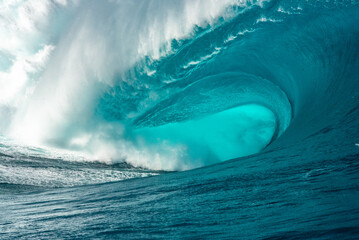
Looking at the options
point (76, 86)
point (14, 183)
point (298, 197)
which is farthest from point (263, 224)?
point (76, 86)

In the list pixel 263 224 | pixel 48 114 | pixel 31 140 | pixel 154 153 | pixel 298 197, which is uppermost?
pixel 48 114

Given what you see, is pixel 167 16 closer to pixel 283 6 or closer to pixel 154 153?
pixel 283 6

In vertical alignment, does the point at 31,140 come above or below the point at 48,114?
below

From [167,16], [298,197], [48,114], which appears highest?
[167,16]

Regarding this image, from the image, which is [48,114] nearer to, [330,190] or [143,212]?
[143,212]

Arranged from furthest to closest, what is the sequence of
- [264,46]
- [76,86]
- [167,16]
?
[76,86], [167,16], [264,46]

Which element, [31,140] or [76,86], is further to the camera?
[31,140]

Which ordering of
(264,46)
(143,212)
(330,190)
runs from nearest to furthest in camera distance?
(330,190) < (143,212) < (264,46)

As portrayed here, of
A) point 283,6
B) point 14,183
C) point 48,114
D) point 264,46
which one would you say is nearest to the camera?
point 14,183

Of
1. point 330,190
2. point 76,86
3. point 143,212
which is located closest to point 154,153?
point 76,86
